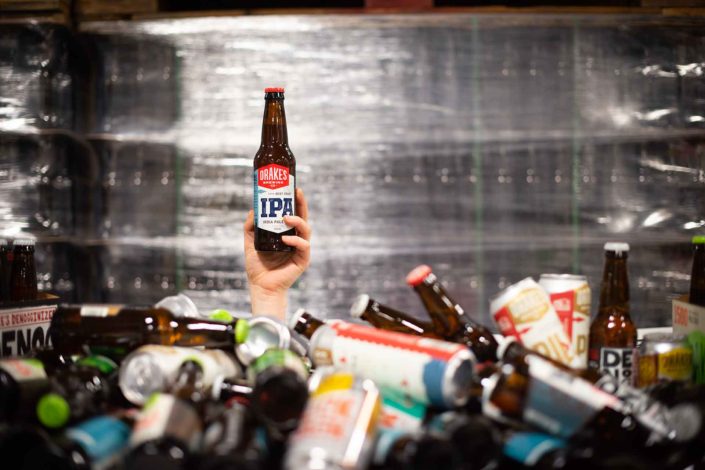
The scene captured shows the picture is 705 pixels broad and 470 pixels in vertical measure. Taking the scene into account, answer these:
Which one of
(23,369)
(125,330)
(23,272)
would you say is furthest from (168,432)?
(23,272)

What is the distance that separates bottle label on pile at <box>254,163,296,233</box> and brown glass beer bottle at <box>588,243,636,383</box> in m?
0.67

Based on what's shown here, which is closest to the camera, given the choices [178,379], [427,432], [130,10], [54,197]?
[427,432]

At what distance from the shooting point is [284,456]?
2.91 feet

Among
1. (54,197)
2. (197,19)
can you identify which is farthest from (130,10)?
(54,197)

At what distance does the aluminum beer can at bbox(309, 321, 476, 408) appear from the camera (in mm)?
971

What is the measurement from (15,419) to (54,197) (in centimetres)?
262

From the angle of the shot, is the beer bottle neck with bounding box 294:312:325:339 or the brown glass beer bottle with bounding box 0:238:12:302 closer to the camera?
the beer bottle neck with bounding box 294:312:325:339

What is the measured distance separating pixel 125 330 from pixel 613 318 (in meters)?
0.84

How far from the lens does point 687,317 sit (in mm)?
1353

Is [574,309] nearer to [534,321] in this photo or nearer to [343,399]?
[534,321]

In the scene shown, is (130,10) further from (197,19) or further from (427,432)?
(427,432)

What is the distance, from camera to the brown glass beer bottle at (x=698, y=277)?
1385mm

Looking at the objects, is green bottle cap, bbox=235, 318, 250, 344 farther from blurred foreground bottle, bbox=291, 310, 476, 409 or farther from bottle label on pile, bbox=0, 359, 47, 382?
bottle label on pile, bbox=0, 359, 47, 382

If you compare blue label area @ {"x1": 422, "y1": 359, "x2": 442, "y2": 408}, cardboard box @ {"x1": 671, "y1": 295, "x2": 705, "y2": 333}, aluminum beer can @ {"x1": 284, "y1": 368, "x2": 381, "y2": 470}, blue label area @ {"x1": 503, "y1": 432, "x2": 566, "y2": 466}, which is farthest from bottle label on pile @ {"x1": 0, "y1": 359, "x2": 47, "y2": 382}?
cardboard box @ {"x1": 671, "y1": 295, "x2": 705, "y2": 333}
